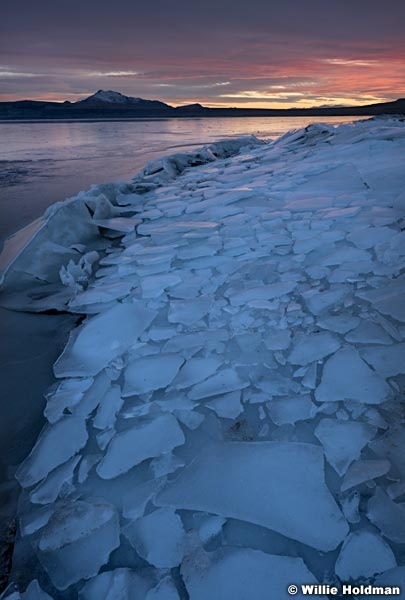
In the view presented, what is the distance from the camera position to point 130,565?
3.70 ft

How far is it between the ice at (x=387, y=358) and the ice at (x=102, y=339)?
119cm

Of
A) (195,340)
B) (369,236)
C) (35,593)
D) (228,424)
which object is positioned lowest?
(35,593)

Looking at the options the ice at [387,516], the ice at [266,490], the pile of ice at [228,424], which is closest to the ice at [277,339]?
Result: the pile of ice at [228,424]

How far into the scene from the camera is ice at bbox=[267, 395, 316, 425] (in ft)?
4.87

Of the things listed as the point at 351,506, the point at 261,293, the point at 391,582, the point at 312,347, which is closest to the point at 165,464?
the point at 351,506

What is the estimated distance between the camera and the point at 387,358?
1.66m

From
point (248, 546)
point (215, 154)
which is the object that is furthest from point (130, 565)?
point (215, 154)

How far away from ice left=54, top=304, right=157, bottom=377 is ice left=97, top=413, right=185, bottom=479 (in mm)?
512

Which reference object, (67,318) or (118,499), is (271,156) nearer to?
(67,318)

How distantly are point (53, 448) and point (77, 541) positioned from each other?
0.43 meters

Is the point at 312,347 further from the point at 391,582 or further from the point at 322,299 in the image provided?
the point at 391,582

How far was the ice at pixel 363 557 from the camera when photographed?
103 cm

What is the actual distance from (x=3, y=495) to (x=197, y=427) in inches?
29.7

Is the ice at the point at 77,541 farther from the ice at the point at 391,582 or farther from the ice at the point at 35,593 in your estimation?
the ice at the point at 391,582
